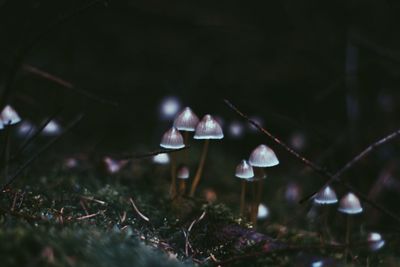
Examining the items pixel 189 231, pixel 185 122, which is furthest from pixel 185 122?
pixel 189 231

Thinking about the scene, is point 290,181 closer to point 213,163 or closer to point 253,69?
point 213,163

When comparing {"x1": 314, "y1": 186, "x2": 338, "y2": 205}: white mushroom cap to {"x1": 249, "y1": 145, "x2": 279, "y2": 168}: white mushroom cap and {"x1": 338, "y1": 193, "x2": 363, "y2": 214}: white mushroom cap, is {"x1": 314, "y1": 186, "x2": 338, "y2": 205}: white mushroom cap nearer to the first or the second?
{"x1": 338, "y1": 193, "x2": 363, "y2": 214}: white mushroom cap

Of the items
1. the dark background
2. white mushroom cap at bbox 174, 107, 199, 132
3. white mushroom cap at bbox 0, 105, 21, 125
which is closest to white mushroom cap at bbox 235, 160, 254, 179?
white mushroom cap at bbox 174, 107, 199, 132

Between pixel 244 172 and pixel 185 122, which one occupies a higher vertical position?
pixel 185 122

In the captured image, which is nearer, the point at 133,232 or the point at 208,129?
the point at 133,232

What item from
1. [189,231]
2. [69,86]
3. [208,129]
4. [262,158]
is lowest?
[189,231]

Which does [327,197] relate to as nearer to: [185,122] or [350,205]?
[350,205]
